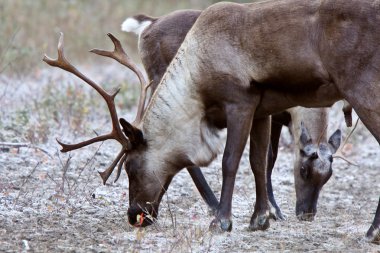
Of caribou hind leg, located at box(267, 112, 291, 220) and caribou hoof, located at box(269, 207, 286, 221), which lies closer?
caribou hoof, located at box(269, 207, 286, 221)

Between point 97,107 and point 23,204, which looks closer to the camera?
point 23,204

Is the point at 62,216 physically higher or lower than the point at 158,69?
lower

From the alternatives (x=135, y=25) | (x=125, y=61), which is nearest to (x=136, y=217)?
(x=125, y=61)

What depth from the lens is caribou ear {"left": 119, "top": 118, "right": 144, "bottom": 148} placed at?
697 cm

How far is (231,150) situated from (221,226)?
0.55 meters

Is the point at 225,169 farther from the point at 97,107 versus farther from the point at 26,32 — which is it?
the point at 26,32

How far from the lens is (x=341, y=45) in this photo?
641 centimetres

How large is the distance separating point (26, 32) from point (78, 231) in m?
9.52

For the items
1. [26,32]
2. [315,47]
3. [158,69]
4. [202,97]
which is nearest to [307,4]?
[315,47]

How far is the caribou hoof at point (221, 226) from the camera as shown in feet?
22.4

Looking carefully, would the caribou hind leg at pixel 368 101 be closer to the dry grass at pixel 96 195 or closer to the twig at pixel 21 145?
the dry grass at pixel 96 195

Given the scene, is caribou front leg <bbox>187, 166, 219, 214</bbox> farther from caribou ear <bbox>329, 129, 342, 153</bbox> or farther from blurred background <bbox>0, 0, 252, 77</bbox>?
blurred background <bbox>0, 0, 252, 77</bbox>

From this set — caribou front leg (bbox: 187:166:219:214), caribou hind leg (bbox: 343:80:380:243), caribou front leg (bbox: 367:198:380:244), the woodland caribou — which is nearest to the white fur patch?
the woodland caribou

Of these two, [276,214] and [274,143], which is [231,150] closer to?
[276,214]
